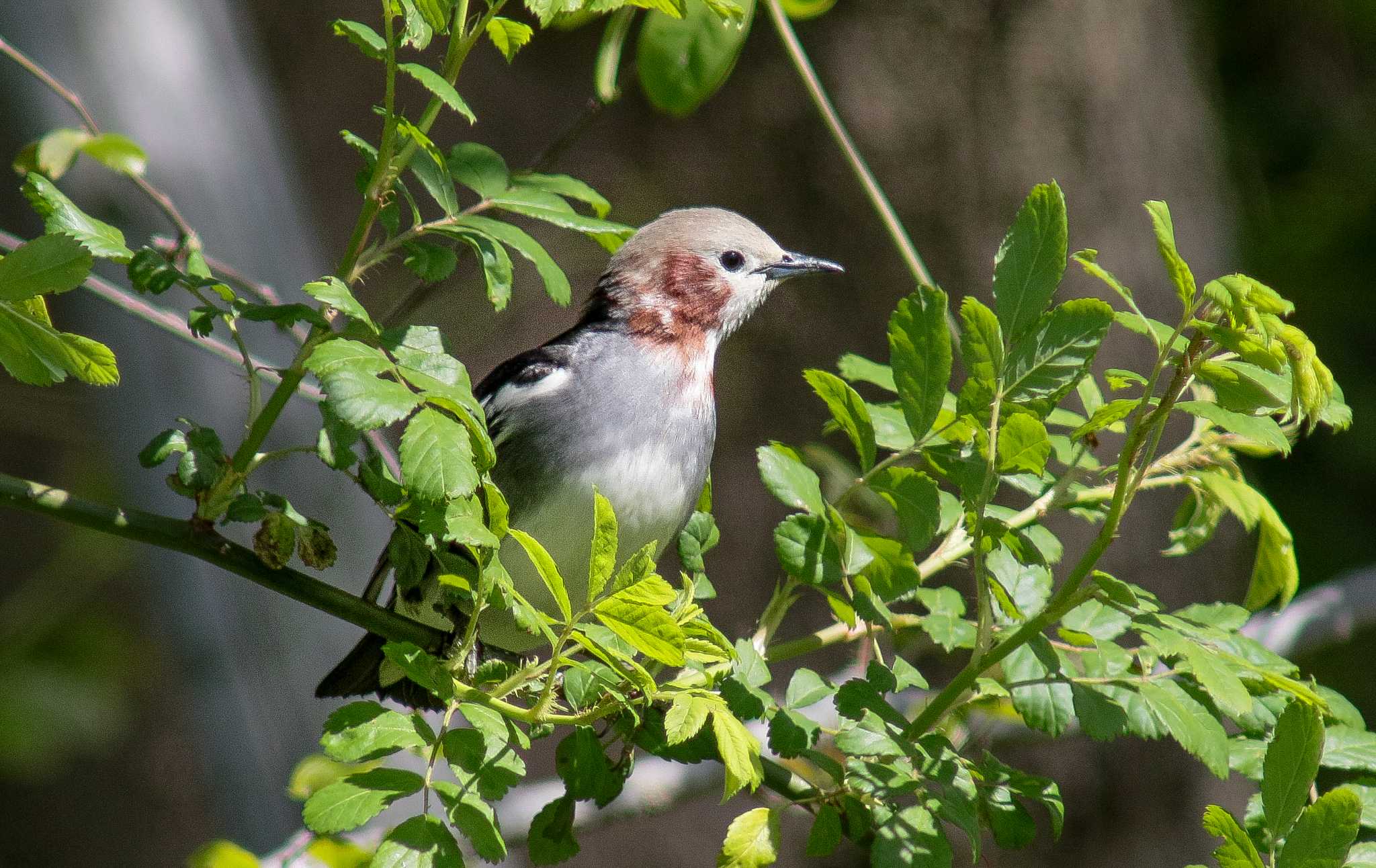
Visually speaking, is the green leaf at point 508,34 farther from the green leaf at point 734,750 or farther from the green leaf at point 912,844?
the green leaf at point 912,844

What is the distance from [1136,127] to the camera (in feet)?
16.5

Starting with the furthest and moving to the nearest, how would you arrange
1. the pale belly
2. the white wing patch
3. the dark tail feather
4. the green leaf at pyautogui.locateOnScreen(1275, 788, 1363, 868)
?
1. the dark tail feather
2. the white wing patch
3. the pale belly
4. the green leaf at pyautogui.locateOnScreen(1275, 788, 1363, 868)

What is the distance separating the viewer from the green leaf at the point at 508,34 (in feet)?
4.90

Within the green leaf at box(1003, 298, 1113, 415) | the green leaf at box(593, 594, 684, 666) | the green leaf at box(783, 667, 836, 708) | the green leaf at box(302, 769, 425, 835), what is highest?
the green leaf at box(1003, 298, 1113, 415)

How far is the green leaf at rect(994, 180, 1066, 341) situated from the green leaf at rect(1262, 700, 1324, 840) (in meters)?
0.52

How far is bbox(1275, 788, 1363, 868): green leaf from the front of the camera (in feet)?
4.42

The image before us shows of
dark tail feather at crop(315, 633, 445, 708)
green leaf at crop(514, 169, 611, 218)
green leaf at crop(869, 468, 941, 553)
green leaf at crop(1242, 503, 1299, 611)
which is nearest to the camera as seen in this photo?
green leaf at crop(869, 468, 941, 553)

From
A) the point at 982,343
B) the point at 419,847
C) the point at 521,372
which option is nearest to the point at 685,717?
the point at 419,847

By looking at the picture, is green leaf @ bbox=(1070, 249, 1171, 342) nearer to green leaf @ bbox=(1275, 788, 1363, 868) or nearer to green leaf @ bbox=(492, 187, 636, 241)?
green leaf @ bbox=(1275, 788, 1363, 868)

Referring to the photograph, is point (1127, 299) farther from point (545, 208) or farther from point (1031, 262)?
point (545, 208)

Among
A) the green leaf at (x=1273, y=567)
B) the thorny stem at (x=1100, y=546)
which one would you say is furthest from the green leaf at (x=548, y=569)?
the green leaf at (x=1273, y=567)

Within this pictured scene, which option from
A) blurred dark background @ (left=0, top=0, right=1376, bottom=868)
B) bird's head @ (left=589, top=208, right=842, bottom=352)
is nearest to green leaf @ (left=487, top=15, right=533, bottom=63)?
bird's head @ (left=589, top=208, right=842, bottom=352)

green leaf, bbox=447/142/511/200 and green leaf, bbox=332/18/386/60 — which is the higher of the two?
green leaf, bbox=332/18/386/60

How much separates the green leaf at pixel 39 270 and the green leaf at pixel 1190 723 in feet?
4.25
